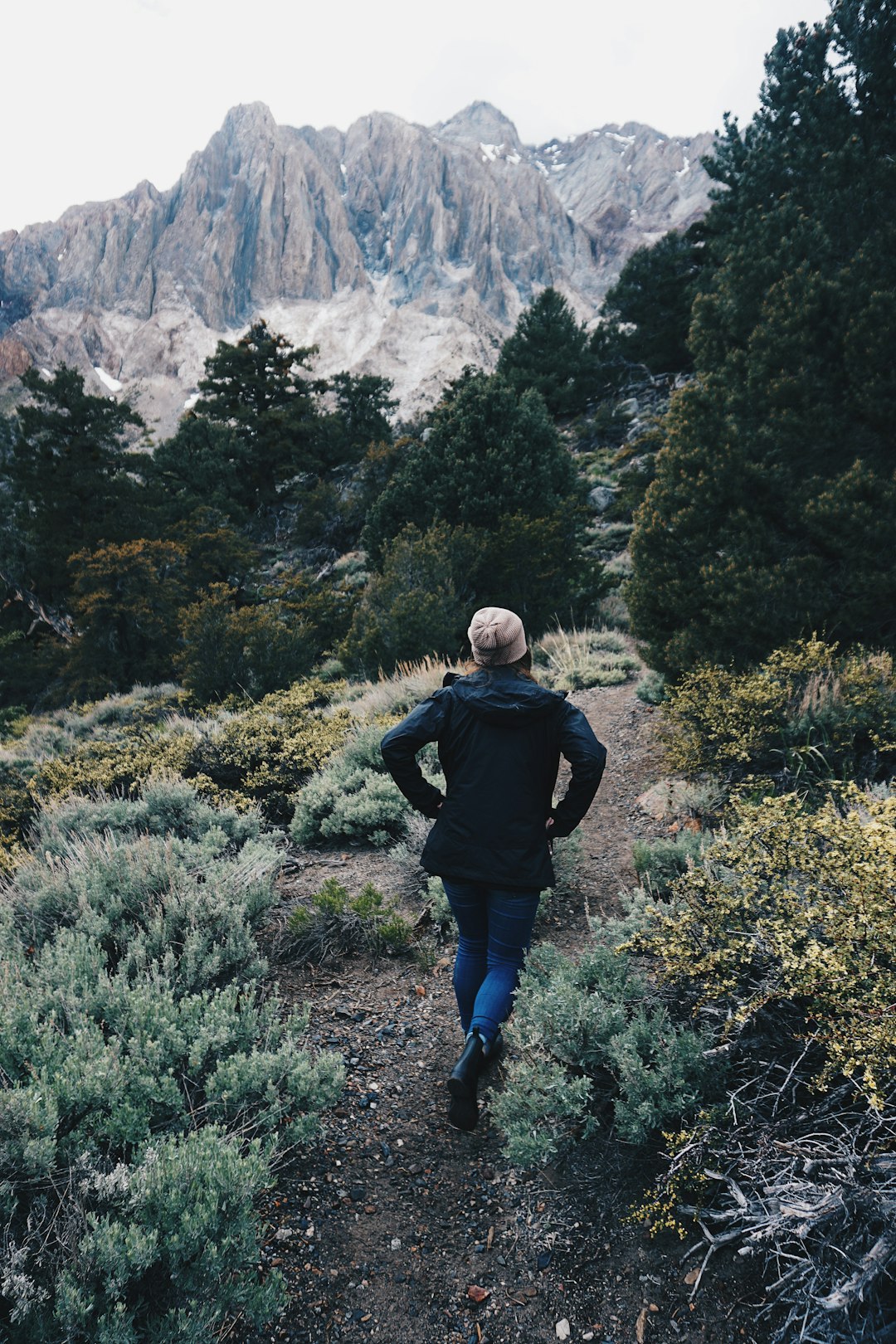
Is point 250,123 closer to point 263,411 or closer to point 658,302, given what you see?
point 263,411

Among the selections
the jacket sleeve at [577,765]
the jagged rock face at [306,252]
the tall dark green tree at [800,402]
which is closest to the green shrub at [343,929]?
the jacket sleeve at [577,765]

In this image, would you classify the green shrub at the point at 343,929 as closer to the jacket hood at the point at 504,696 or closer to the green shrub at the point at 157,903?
the green shrub at the point at 157,903

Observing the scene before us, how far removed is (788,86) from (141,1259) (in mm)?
9938

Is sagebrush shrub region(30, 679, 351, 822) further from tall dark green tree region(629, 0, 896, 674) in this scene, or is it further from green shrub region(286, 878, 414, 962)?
tall dark green tree region(629, 0, 896, 674)

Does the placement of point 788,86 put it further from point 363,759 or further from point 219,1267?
point 219,1267

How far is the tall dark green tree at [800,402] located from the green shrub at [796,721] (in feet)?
2.57

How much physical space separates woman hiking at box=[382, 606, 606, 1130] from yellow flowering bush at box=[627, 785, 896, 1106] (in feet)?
1.67

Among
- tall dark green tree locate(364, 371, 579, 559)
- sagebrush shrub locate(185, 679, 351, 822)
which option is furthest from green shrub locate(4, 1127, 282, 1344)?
tall dark green tree locate(364, 371, 579, 559)

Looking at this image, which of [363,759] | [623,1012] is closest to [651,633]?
[363,759]

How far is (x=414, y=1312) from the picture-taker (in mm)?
1938

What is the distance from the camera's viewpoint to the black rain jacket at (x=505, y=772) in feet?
8.18

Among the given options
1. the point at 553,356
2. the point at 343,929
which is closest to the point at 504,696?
the point at 343,929

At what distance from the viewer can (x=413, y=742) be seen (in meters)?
2.62

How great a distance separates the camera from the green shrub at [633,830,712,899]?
3873 millimetres
